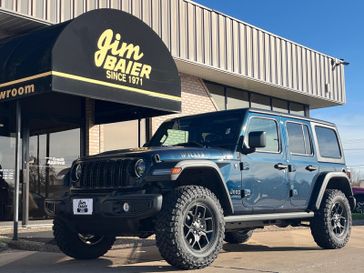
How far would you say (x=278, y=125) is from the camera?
307 inches

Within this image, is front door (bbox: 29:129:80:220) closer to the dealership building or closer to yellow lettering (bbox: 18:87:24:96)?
the dealership building

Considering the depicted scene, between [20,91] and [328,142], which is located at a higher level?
[20,91]

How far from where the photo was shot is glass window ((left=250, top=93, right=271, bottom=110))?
1752cm

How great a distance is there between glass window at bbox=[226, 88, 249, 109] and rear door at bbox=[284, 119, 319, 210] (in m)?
8.16

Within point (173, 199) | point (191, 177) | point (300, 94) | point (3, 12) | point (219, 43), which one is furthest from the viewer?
point (300, 94)

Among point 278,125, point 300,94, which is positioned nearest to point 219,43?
point 300,94

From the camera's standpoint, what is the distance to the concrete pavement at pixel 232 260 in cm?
637

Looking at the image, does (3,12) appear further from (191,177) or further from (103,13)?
(191,177)

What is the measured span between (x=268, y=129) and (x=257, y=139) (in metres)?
0.93

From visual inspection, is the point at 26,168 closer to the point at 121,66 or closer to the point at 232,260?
the point at 121,66

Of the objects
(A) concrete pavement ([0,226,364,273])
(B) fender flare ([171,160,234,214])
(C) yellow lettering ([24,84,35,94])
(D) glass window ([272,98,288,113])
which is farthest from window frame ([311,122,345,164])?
(D) glass window ([272,98,288,113])

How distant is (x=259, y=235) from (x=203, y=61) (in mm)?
5072

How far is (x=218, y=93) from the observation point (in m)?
16.1

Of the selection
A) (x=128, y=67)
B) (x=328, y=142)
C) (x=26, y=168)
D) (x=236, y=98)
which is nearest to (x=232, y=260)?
(x=328, y=142)
